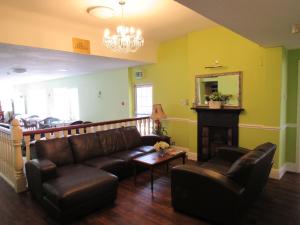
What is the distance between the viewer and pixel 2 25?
3.07 meters

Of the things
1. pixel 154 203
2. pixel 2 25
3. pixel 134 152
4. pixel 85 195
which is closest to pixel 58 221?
pixel 85 195

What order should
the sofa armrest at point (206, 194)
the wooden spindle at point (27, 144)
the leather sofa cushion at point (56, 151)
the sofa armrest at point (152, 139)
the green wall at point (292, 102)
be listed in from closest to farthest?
the sofa armrest at point (206, 194) < the leather sofa cushion at point (56, 151) < the wooden spindle at point (27, 144) < the green wall at point (292, 102) < the sofa armrest at point (152, 139)

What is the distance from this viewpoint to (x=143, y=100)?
606 centimetres

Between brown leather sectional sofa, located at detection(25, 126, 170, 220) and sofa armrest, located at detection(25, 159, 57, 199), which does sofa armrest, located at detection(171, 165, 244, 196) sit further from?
sofa armrest, located at detection(25, 159, 57, 199)

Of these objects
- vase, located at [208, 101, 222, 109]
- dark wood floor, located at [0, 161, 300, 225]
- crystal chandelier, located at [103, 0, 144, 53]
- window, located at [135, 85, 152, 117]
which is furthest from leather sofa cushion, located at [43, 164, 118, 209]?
window, located at [135, 85, 152, 117]

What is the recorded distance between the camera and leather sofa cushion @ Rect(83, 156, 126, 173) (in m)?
3.36

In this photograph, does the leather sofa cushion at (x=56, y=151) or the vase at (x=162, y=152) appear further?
the vase at (x=162, y=152)

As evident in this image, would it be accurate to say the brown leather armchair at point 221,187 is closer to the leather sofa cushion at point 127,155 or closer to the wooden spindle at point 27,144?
the leather sofa cushion at point 127,155

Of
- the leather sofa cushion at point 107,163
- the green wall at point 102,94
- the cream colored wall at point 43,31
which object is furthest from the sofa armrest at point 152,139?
the cream colored wall at point 43,31

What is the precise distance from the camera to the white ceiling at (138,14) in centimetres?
303

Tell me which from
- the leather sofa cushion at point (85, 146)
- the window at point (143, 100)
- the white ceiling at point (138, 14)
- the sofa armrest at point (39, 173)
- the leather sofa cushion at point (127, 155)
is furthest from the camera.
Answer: the window at point (143, 100)

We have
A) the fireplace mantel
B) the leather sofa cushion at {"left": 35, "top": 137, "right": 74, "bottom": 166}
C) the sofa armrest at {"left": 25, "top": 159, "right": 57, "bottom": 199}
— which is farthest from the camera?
the fireplace mantel

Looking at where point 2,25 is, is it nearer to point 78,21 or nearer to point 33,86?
point 78,21

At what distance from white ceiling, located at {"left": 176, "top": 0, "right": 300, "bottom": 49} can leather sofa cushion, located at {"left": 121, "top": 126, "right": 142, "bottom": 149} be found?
285cm
